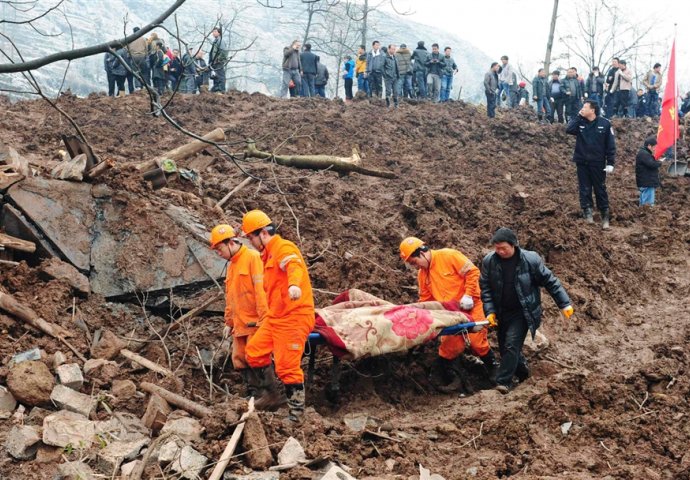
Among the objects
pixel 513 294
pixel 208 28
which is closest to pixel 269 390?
pixel 513 294

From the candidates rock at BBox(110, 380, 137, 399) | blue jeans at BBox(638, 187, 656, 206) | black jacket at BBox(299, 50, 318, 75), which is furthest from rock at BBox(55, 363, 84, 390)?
black jacket at BBox(299, 50, 318, 75)

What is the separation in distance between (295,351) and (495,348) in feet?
8.98

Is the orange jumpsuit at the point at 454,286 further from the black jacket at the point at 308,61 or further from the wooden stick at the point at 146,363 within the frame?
the black jacket at the point at 308,61

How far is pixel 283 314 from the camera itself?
625 centimetres

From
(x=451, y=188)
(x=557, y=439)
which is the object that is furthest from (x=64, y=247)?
(x=451, y=188)

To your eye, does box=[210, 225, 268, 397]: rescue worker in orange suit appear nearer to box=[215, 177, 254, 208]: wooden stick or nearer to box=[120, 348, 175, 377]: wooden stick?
box=[120, 348, 175, 377]: wooden stick

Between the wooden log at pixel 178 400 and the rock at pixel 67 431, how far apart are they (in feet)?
2.19

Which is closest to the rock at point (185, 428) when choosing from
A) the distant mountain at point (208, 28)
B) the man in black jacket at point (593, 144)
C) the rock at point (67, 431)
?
the rock at point (67, 431)

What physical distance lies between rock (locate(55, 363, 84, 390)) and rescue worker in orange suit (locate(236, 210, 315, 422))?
1372 millimetres

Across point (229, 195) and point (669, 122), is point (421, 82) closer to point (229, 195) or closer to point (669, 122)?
point (669, 122)

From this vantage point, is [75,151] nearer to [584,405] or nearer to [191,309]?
[191,309]

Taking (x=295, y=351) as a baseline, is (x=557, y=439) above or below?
below

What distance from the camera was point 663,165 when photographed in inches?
645

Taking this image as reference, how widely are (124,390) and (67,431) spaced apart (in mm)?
900
